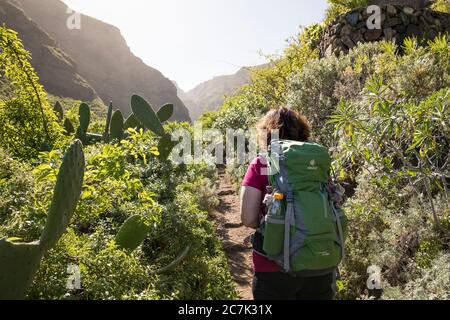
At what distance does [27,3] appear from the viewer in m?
94.1

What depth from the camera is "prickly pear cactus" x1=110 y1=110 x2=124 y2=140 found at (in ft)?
25.7

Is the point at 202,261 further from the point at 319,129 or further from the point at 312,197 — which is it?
the point at 319,129

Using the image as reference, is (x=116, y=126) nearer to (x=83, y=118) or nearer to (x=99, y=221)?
(x=83, y=118)

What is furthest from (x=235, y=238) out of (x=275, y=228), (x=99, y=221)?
(x=275, y=228)

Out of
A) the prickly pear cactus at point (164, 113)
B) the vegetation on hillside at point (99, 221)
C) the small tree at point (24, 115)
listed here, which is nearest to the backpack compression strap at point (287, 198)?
the vegetation on hillside at point (99, 221)

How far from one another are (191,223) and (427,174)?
2.77m

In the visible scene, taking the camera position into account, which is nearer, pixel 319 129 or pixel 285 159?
pixel 285 159

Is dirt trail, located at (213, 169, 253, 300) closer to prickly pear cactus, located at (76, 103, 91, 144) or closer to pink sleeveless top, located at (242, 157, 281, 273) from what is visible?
pink sleeveless top, located at (242, 157, 281, 273)

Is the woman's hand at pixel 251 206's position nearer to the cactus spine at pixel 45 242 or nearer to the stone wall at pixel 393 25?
the cactus spine at pixel 45 242

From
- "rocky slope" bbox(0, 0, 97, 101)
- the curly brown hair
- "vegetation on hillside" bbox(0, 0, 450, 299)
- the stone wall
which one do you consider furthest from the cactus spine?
"rocky slope" bbox(0, 0, 97, 101)

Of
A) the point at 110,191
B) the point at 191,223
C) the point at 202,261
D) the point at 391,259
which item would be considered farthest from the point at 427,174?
the point at 110,191

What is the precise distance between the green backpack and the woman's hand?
8 cm

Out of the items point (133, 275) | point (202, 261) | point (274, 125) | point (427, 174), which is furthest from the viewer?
point (202, 261)

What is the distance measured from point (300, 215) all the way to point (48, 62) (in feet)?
225
